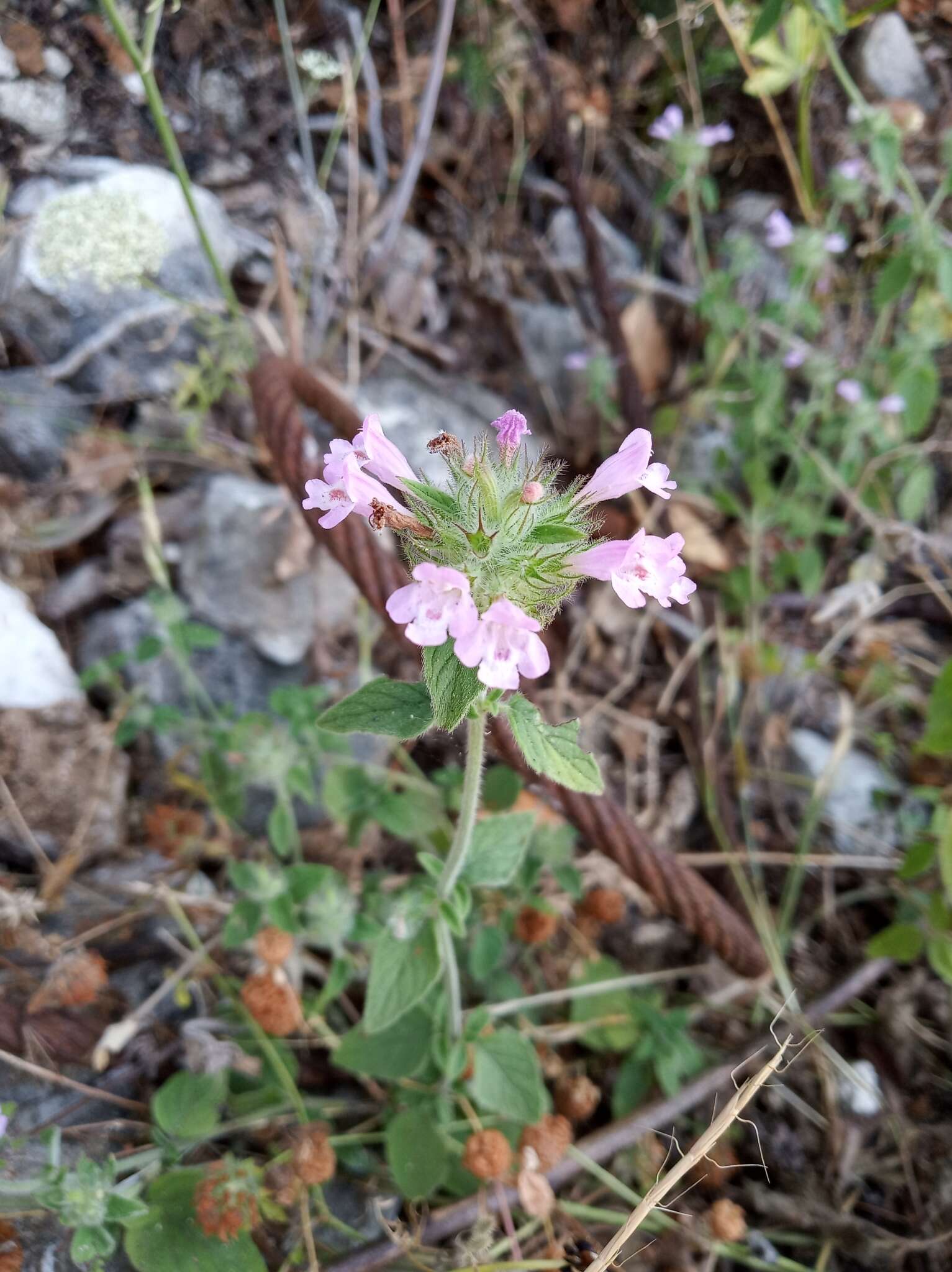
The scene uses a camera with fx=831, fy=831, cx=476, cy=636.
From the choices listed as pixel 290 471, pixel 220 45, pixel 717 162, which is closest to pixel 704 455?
pixel 717 162

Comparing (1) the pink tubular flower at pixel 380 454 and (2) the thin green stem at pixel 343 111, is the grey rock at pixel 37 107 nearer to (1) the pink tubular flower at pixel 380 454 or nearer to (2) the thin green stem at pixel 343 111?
(2) the thin green stem at pixel 343 111

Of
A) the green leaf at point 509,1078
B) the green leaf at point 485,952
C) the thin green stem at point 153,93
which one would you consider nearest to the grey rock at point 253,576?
the thin green stem at point 153,93

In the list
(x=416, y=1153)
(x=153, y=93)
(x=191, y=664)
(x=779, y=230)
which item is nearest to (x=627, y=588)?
(x=416, y=1153)

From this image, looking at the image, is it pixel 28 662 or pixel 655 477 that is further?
pixel 28 662

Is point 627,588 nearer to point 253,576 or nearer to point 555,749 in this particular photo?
point 555,749

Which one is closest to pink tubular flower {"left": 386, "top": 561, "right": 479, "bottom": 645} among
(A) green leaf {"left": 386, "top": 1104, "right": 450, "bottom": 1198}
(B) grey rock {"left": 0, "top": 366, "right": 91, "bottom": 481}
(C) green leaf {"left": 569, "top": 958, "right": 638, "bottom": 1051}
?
(A) green leaf {"left": 386, "top": 1104, "right": 450, "bottom": 1198}

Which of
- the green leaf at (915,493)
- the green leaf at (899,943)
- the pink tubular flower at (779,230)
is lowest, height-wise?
the green leaf at (899,943)
